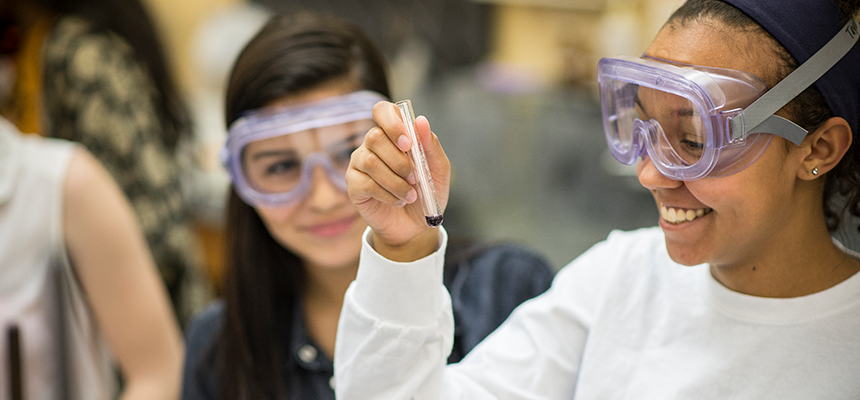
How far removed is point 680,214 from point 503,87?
4.47m

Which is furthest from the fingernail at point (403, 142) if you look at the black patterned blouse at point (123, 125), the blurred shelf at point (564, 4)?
the blurred shelf at point (564, 4)

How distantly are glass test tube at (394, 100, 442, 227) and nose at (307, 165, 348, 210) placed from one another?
548 mm

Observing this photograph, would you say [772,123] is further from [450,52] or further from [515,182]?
[450,52]

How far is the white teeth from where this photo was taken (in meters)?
1.02

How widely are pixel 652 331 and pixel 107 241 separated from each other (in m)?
1.24

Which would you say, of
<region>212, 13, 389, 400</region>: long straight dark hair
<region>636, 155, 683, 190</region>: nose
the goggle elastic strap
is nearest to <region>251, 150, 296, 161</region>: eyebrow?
<region>212, 13, 389, 400</region>: long straight dark hair

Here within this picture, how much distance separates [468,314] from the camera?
1.56 metres

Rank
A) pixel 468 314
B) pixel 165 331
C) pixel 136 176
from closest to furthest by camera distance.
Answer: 1. pixel 468 314
2. pixel 165 331
3. pixel 136 176

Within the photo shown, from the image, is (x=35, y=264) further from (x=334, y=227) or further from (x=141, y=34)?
(x=141, y=34)

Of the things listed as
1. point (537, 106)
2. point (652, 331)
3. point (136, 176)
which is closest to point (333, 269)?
point (652, 331)

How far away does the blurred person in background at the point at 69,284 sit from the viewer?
1.57 metres

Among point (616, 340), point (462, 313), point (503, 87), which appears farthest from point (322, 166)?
point (503, 87)

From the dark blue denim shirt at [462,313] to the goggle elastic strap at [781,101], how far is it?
0.73 meters

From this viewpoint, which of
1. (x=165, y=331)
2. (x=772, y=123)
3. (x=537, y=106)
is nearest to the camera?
(x=772, y=123)
